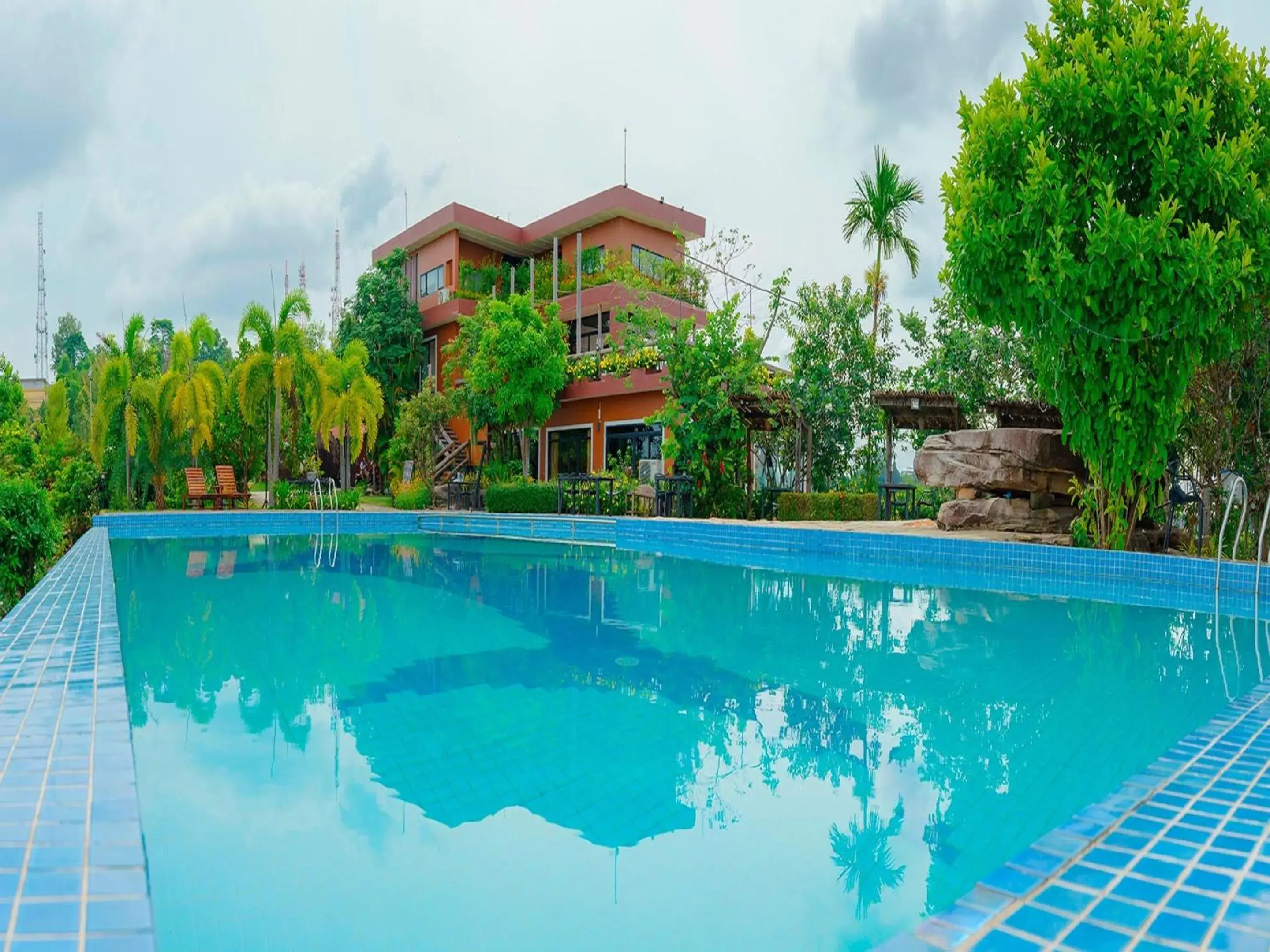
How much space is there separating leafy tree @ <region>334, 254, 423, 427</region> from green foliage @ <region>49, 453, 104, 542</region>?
10340 mm

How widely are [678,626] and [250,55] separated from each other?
1153 centimetres

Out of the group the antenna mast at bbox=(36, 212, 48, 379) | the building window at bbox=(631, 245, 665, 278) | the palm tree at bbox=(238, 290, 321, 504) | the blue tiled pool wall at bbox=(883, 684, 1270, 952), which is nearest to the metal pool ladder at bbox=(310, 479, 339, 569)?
the palm tree at bbox=(238, 290, 321, 504)

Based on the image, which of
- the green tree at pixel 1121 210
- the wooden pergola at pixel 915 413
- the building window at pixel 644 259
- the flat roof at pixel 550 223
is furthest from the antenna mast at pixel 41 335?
the green tree at pixel 1121 210

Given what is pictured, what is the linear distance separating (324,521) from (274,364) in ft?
11.6

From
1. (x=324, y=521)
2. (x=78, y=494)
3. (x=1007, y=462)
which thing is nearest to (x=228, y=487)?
(x=78, y=494)

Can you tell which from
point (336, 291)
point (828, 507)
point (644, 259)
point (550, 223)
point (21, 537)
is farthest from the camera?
point (336, 291)

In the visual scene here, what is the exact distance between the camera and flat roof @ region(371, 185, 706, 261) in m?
22.1

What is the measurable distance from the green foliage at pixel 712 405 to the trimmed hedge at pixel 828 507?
833 millimetres

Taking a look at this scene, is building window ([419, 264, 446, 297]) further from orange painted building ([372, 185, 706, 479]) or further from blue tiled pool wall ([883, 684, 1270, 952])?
blue tiled pool wall ([883, 684, 1270, 952])

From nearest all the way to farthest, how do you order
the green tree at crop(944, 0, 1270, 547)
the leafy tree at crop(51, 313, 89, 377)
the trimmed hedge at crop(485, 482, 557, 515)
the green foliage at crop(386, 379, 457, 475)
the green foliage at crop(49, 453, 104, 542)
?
the green tree at crop(944, 0, 1270, 547) < the green foliage at crop(49, 453, 104, 542) < the trimmed hedge at crop(485, 482, 557, 515) < the green foliage at crop(386, 379, 457, 475) < the leafy tree at crop(51, 313, 89, 377)

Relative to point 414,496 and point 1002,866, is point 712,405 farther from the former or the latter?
point 1002,866

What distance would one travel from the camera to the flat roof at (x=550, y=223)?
72.5ft

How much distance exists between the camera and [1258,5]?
9.49m

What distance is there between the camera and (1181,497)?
9195 mm
